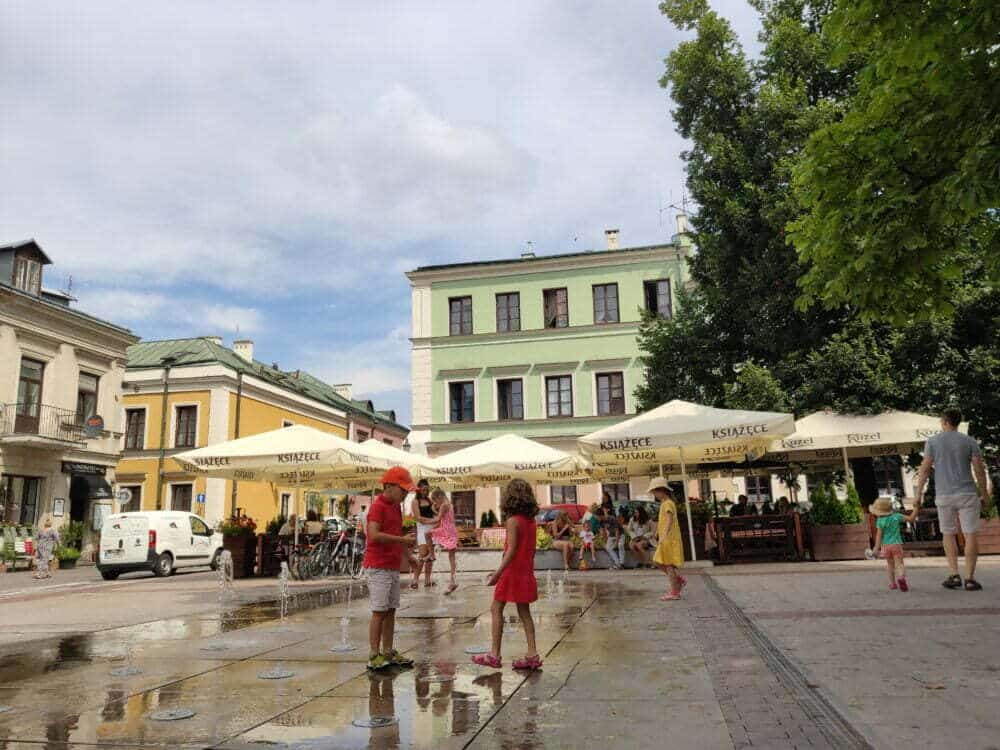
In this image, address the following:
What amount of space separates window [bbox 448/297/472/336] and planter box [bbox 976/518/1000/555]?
22.8 m

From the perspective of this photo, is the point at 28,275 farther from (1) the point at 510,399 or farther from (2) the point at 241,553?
(1) the point at 510,399

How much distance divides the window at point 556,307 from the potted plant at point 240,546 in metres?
19.0

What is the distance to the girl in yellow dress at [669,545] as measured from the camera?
10039 mm

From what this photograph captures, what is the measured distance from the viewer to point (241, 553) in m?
17.0

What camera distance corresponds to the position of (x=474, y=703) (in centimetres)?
474

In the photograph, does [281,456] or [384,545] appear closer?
[384,545]

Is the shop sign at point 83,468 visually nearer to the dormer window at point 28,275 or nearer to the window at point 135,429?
the dormer window at point 28,275

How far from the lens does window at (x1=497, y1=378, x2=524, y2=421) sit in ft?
108

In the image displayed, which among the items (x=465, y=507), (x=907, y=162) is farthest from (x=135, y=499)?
(x=907, y=162)

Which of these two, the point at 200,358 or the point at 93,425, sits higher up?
the point at 200,358

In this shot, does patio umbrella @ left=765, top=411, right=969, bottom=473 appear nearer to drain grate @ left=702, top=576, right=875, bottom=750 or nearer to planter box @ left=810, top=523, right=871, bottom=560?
planter box @ left=810, top=523, right=871, bottom=560

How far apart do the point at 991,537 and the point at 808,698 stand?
12.5 m

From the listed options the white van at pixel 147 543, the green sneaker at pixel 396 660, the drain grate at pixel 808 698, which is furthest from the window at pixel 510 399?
the green sneaker at pixel 396 660

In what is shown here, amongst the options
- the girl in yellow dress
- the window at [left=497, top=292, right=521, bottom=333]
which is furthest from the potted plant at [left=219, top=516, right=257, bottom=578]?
the window at [left=497, top=292, right=521, bottom=333]
